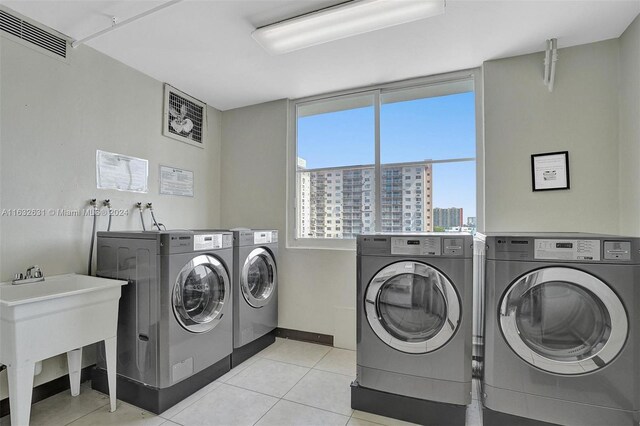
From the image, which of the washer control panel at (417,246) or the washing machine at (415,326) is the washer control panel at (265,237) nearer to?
the washing machine at (415,326)

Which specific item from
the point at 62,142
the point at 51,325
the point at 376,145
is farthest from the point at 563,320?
the point at 62,142

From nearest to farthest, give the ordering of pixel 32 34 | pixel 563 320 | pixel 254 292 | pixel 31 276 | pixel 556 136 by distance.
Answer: pixel 563 320
pixel 31 276
pixel 32 34
pixel 556 136
pixel 254 292

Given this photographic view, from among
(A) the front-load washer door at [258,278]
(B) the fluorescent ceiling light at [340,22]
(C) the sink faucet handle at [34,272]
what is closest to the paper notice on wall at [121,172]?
(C) the sink faucet handle at [34,272]

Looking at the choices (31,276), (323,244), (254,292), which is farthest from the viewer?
(323,244)

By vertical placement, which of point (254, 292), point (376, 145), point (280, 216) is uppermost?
point (376, 145)

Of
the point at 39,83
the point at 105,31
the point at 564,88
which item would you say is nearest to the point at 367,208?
the point at 564,88

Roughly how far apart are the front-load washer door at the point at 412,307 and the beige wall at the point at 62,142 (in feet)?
7.05

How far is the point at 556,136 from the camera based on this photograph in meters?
2.30

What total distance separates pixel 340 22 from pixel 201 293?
82.8 inches

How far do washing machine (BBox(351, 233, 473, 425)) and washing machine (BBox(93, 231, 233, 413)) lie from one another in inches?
43.0

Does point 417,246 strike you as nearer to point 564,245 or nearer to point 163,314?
point 564,245

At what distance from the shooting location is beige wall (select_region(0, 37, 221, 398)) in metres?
1.86

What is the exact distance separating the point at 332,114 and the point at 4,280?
115 inches

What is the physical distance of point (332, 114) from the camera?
3234 millimetres
